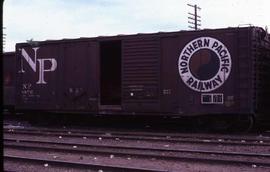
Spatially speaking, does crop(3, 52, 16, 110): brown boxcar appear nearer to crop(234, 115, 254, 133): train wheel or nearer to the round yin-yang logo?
the round yin-yang logo

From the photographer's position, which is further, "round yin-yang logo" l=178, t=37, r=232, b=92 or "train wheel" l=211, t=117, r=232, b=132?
"train wheel" l=211, t=117, r=232, b=132

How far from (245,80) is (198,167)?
274 inches

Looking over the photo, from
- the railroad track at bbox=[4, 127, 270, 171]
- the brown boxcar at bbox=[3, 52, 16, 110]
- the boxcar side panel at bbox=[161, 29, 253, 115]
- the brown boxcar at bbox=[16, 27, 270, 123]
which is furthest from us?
the brown boxcar at bbox=[3, 52, 16, 110]

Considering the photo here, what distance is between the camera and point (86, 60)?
17703 millimetres

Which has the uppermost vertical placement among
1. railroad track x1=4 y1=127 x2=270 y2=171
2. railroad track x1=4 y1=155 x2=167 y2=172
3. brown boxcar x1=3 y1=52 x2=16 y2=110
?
brown boxcar x1=3 y1=52 x2=16 y2=110

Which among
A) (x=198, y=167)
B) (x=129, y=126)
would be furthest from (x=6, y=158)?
(x=129, y=126)

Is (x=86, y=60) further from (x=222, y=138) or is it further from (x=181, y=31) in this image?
(x=222, y=138)

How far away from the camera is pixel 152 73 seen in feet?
53.3

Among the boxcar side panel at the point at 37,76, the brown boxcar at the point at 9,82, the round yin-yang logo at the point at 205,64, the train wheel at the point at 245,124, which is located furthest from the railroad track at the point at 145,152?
the brown boxcar at the point at 9,82

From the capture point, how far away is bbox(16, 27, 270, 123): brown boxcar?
14922 millimetres

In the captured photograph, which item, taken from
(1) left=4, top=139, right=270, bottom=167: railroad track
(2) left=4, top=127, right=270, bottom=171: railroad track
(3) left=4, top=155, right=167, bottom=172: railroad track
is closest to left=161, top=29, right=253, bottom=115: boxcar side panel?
(2) left=4, top=127, right=270, bottom=171: railroad track

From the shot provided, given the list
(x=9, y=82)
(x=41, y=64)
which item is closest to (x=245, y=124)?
(x=41, y=64)

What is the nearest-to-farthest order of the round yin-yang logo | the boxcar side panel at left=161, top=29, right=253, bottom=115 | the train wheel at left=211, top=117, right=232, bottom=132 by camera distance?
the boxcar side panel at left=161, top=29, right=253, bottom=115, the round yin-yang logo, the train wheel at left=211, top=117, right=232, bottom=132

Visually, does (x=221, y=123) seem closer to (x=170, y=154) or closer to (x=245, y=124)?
(x=245, y=124)
